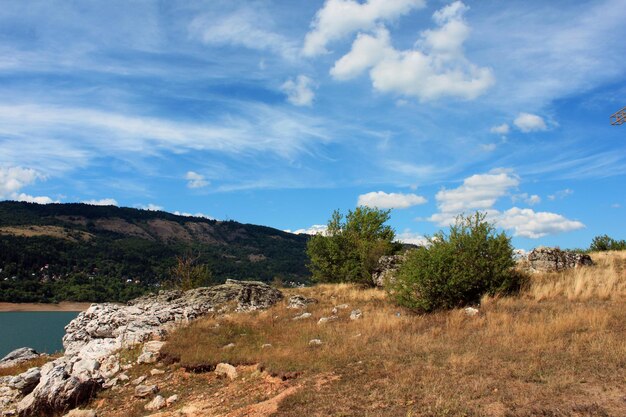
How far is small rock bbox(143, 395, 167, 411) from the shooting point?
11.8 meters

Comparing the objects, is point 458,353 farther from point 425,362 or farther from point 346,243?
point 346,243

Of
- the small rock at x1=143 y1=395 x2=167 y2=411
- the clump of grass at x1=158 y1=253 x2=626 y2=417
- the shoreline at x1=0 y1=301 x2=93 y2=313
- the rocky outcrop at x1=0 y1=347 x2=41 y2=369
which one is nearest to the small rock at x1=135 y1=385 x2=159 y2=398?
the small rock at x1=143 y1=395 x2=167 y2=411

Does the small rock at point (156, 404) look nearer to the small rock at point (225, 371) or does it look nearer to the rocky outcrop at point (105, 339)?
the small rock at point (225, 371)

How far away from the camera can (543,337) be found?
11.9 meters

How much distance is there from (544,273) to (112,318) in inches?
901

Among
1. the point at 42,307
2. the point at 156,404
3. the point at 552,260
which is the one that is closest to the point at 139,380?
the point at 156,404

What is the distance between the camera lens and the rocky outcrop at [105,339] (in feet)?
44.1

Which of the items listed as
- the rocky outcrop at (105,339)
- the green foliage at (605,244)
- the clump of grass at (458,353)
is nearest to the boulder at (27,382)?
the rocky outcrop at (105,339)

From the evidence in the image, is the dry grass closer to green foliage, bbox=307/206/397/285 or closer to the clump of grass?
the clump of grass

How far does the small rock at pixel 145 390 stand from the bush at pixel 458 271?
10.7 m

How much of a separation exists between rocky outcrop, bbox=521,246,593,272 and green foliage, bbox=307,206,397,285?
1385cm

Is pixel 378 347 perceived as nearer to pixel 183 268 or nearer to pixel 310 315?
pixel 310 315

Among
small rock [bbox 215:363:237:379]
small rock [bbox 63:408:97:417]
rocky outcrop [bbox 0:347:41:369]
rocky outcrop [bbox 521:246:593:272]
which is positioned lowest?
rocky outcrop [bbox 0:347:41:369]

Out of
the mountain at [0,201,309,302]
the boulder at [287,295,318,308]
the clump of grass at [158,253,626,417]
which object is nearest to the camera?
the clump of grass at [158,253,626,417]
